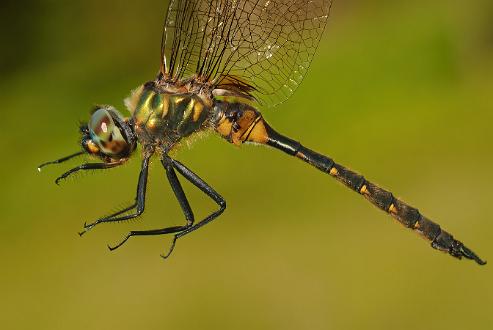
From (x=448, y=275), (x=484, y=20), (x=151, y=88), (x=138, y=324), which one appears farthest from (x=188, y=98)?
(x=484, y=20)

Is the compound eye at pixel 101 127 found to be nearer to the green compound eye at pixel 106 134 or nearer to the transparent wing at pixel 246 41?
the green compound eye at pixel 106 134

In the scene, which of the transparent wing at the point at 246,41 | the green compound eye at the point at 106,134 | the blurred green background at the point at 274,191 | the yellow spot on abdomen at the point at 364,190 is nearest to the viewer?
the green compound eye at the point at 106,134

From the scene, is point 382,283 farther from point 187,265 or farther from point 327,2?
point 327,2

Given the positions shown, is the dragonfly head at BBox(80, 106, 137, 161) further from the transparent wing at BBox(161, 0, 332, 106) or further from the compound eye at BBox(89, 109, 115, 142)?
the transparent wing at BBox(161, 0, 332, 106)

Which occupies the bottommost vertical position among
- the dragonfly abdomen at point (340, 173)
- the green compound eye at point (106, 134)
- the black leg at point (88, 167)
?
the black leg at point (88, 167)

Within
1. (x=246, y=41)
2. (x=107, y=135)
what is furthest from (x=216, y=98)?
(x=107, y=135)

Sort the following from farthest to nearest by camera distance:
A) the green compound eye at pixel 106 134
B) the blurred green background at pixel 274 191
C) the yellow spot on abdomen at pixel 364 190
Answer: the blurred green background at pixel 274 191
the yellow spot on abdomen at pixel 364 190
the green compound eye at pixel 106 134

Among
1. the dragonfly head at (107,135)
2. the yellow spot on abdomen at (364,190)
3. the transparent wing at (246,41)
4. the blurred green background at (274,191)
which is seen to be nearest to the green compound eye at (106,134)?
the dragonfly head at (107,135)
